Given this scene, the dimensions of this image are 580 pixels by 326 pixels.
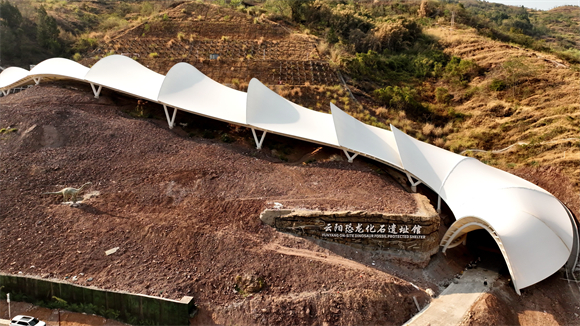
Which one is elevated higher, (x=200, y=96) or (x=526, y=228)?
(x=200, y=96)

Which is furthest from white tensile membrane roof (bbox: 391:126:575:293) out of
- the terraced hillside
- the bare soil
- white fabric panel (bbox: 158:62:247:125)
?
the terraced hillside

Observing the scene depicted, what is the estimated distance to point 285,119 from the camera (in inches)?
680

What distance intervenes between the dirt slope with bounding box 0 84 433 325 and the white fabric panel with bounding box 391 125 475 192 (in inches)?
46.4

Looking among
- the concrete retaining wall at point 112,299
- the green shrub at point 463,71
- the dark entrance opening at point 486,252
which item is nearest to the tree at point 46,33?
the concrete retaining wall at point 112,299

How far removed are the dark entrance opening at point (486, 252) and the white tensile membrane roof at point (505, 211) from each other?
1.37 m

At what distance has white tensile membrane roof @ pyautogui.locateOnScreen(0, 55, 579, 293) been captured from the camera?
11.8m

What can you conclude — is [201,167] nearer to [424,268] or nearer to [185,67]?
[185,67]

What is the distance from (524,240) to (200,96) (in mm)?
14907

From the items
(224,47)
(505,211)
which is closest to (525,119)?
(505,211)

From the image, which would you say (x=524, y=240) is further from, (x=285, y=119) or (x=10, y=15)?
(x=10, y=15)

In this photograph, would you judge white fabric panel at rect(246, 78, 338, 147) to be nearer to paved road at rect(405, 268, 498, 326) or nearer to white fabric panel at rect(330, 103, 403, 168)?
white fabric panel at rect(330, 103, 403, 168)

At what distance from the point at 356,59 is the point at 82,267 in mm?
21828

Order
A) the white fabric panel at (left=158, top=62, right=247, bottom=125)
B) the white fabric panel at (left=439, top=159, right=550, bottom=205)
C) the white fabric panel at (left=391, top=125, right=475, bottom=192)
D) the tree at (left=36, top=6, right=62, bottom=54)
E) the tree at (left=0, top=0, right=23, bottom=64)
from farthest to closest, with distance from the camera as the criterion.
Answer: the tree at (left=36, top=6, right=62, bottom=54), the tree at (left=0, top=0, right=23, bottom=64), the white fabric panel at (left=158, top=62, right=247, bottom=125), the white fabric panel at (left=391, top=125, right=475, bottom=192), the white fabric panel at (left=439, top=159, right=550, bottom=205)

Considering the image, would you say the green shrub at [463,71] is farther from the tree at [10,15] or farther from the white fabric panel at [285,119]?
the tree at [10,15]
